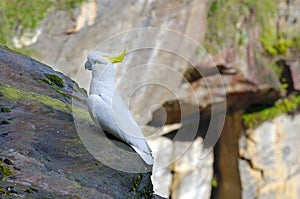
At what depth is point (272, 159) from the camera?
753cm

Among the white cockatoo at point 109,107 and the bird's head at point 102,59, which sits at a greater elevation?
the bird's head at point 102,59

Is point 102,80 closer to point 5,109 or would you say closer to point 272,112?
point 5,109

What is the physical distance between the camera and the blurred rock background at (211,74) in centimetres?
612

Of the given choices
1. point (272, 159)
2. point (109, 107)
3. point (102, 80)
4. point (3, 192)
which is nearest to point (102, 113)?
point (109, 107)

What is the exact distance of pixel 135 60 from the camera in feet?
20.7

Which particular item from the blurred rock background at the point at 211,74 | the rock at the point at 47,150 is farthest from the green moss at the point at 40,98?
the blurred rock background at the point at 211,74

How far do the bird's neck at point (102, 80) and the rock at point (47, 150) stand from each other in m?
0.13

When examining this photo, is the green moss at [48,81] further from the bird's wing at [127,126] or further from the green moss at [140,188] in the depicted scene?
the green moss at [140,188]

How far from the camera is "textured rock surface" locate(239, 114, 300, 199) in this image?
746 cm

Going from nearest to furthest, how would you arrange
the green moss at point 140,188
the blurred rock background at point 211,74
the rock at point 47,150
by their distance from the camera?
the rock at point 47,150 < the green moss at point 140,188 < the blurred rock background at point 211,74

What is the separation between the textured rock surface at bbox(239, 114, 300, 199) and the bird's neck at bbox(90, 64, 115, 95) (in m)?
5.75

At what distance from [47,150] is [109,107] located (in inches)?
11.6

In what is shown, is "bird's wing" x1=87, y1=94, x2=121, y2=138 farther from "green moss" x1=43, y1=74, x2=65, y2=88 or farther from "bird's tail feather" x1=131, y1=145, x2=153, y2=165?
"green moss" x1=43, y1=74, x2=65, y2=88

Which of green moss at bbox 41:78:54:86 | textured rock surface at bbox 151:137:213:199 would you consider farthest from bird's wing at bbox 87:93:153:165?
textured rock surface at bbox 151:137:213:199
